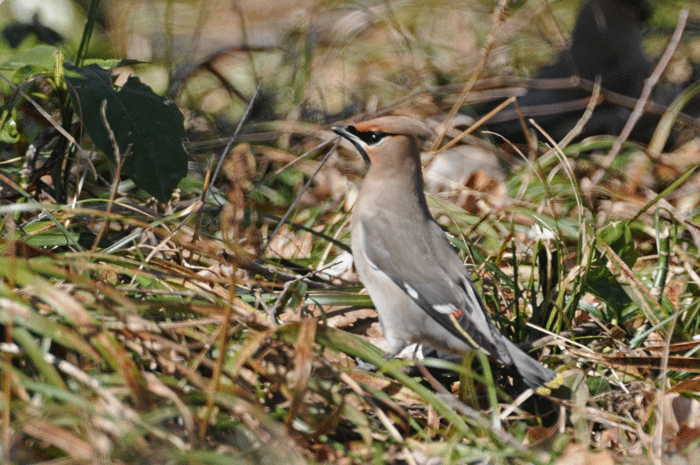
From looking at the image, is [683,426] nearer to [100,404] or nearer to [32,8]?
[100,404]

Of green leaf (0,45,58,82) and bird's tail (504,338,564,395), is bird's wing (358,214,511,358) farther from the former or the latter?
green leaf (0,45,58,82)

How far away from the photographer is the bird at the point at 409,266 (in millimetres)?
2434

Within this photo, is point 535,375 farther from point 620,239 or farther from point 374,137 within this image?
point 374,137

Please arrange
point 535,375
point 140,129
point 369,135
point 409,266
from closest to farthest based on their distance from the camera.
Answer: point 535,375 → point 140,129 → point 409,266 → point 369,135

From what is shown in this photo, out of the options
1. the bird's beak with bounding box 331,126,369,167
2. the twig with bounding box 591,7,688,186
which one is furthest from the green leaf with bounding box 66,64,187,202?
the twig with bounding box 591,7,688,186

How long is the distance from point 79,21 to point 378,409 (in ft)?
15.1

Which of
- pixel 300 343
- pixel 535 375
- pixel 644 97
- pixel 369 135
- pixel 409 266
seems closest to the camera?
pixel 300 343

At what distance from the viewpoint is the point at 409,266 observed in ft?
9.25

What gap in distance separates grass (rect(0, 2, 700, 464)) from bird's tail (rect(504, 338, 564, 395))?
95mm

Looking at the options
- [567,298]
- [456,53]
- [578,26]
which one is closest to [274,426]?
[567,298]

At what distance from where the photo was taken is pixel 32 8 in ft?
16.6

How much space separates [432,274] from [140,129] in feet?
4.25

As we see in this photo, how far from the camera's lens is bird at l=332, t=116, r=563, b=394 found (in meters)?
2.43

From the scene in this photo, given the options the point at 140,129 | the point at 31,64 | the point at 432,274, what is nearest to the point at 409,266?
the point at 432,274
